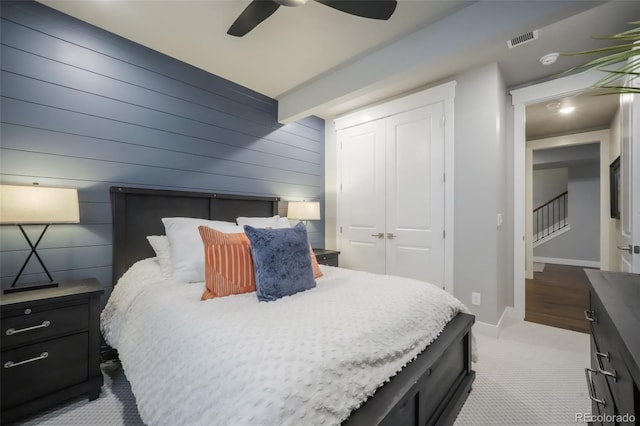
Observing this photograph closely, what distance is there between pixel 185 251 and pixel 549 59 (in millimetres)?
3445

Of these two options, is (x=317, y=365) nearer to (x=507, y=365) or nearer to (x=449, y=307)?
(x=449, y=307)

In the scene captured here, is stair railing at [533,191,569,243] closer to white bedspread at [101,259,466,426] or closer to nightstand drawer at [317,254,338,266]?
nightstand drawer at [317,254,338,266]

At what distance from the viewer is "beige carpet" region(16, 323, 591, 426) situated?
A: 1.62 metres

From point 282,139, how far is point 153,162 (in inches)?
59.1

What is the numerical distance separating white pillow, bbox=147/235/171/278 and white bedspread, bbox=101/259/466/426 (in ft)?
0.86

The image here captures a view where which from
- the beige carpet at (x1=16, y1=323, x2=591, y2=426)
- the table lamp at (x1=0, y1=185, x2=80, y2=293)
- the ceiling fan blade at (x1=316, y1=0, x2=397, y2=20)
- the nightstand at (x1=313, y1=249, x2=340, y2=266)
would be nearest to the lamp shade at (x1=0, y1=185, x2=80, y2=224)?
the table lamp at (x1=0, y1=185, x2=80, y2=293)

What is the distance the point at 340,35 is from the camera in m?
2.27

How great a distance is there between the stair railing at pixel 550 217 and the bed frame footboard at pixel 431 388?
23.0 feet

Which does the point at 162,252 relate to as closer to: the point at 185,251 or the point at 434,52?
the point at 185,251

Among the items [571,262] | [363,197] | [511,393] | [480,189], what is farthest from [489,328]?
[571,262]

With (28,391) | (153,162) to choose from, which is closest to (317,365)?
(28,391)

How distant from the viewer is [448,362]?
158 cm

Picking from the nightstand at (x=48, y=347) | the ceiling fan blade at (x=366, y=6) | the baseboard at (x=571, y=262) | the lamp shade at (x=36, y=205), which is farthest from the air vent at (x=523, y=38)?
the baseboard at (x=571, y=262)

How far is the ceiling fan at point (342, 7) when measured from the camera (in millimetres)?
1616
